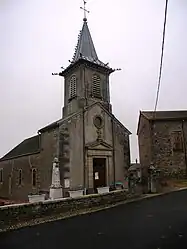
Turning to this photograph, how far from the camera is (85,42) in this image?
21969 mm

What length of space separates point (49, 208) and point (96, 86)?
11.6 meters

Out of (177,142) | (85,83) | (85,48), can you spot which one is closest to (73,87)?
(85,83)

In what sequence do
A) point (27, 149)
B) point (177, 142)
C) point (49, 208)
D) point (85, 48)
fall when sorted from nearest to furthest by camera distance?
1. point (49, 208)
2. point (85, 48)
3. point (27, 149)
4. point (177, 142)

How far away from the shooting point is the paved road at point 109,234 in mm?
5551

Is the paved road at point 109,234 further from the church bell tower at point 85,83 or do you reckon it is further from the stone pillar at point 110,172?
the church bell tower at point 85,83

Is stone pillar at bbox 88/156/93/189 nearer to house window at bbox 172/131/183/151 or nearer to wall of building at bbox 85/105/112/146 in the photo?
wall of building at bbox 85/105/112/146

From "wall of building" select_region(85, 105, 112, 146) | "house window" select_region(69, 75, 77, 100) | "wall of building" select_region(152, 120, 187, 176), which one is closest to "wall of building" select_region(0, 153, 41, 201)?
"wall of building" select_region(85, 105, 112, 146)

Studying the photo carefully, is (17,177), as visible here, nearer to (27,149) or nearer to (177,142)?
(27,149)

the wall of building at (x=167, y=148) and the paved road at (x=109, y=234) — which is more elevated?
the wall of building at (x=167, y=148)

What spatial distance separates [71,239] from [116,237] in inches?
48.0

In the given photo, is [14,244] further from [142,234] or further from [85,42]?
[85,42]

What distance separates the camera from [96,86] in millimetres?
19359

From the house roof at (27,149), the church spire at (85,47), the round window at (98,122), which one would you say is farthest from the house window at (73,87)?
the house roof at (27,149)

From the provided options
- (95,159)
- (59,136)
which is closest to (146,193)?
(95,159)
